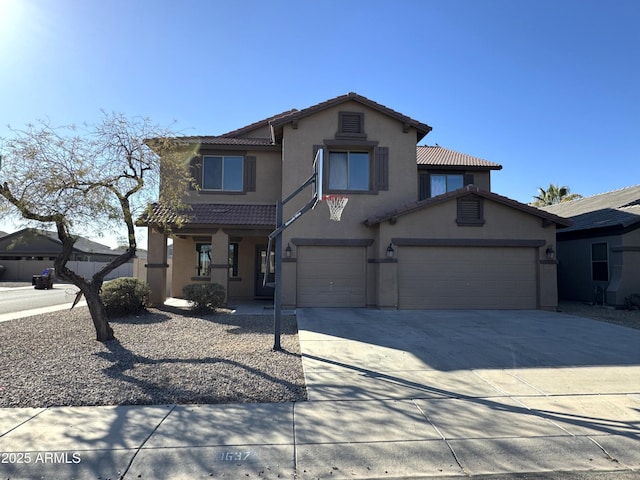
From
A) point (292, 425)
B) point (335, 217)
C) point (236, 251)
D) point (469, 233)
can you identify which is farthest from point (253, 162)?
point (292, 425)

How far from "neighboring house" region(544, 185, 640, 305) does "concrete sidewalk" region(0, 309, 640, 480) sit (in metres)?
9.15

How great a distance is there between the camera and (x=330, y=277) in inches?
563

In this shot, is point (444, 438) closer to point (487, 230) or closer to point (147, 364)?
point (147, 364)

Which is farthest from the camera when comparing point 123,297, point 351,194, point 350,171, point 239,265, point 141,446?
point 239,265

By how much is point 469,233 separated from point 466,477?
36.4 feet

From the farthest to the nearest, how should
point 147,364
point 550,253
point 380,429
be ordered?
point 550,253 → point 147,364 → point 380,429

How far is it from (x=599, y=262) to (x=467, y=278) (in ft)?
21.2

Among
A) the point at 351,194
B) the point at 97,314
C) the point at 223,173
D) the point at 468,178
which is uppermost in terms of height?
the point at 468,178

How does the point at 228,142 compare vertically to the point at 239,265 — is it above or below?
above

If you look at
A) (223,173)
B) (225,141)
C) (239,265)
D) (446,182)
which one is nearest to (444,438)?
(223,173)

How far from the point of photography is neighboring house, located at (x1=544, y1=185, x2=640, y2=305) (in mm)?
14688

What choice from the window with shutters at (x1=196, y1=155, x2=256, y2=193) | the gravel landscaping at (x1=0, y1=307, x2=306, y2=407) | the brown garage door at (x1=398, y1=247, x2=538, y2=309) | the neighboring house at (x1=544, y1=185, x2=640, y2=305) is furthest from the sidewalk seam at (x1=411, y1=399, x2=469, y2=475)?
the neighboring house at (x1=544, y1=185, x2=640, y2=305)

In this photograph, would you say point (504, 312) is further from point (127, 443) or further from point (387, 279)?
point (127, 443)

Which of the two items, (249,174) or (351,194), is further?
(249,174)
